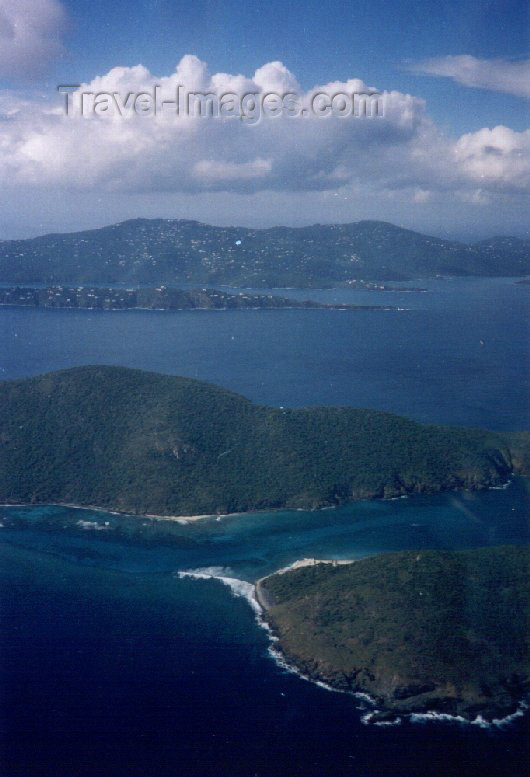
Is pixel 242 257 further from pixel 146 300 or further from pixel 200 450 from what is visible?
pixel 200 450

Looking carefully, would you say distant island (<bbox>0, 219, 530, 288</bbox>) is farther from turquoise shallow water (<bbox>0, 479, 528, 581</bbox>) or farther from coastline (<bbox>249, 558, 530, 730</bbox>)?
coastline (<bbox>249, 558, 530, 730</bbox>)

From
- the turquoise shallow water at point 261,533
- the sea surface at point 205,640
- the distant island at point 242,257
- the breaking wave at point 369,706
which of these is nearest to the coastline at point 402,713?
the breaking wave at point 369,706

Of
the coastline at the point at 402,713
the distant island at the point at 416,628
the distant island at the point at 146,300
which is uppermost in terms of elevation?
the distant island at the point at 146,300

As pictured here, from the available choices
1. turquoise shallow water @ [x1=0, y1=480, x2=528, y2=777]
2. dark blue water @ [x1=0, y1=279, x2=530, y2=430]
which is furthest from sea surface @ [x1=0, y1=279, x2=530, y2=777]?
dark blue water @ [x1=0, y1=279, x2=530, y2=430]

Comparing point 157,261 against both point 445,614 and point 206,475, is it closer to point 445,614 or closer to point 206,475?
point 206,475

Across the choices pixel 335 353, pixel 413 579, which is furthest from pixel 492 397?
pixel 413 579

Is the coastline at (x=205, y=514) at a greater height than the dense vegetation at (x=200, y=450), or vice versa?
the dense vegetation at (x=200, y=450)

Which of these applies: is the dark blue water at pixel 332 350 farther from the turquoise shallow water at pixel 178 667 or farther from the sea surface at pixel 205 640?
the turquoise shallow water at pixel 178 667
